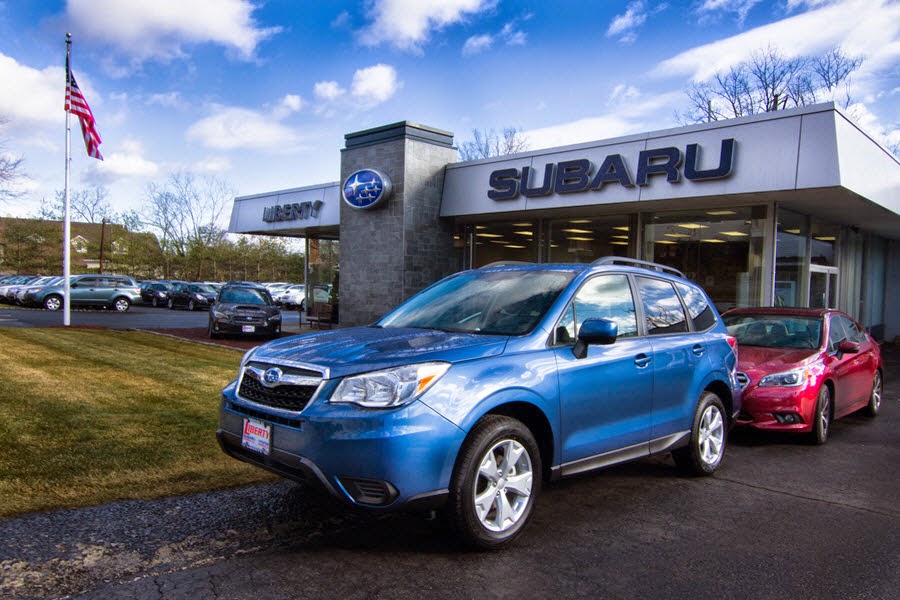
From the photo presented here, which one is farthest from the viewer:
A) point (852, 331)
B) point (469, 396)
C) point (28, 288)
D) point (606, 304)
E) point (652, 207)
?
point (28, 288)

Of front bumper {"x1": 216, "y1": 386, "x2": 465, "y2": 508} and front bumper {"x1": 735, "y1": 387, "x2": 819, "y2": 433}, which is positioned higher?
front bumper {"x1": 216, "y1": 386, "x2": 465, "y2": 508}

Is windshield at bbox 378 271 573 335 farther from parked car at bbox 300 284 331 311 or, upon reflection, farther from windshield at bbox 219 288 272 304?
parked car at bbox 300 284 331 311

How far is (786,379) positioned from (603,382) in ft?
11.3

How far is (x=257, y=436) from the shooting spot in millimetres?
3736

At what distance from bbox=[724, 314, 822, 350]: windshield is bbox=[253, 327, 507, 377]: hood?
201 inches

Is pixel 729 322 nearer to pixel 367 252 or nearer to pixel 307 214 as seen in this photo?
pixel 367 252

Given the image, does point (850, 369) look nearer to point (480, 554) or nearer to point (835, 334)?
point (835, 334)

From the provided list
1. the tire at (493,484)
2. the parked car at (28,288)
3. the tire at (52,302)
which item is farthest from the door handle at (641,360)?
the parked car at (28,288)

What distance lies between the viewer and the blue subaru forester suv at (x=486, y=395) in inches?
133

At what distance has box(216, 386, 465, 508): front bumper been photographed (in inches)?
130

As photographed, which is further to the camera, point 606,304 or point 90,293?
point 90,293

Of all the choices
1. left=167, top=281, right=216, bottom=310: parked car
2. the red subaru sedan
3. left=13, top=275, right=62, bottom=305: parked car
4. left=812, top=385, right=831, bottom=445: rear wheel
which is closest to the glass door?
the red subaru sedan

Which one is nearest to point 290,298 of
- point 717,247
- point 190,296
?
point 190,296

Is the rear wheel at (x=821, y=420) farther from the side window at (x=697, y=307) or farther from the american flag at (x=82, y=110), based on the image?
the american flag at (x=82, y=110)
